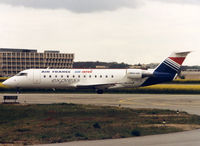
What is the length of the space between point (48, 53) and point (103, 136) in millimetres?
125542

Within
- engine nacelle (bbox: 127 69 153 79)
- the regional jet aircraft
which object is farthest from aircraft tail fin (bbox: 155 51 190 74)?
engine nacelle (bbox: 127 69 153 79)

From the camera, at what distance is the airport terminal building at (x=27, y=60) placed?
454 ft

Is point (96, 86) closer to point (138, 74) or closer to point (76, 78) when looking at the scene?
point (76, 78)

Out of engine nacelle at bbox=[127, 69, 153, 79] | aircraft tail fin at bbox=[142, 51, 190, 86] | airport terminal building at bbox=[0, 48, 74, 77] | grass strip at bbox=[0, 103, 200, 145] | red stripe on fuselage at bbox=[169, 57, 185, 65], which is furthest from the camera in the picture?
airport terminal building at bbox=[0, 48, 74, 77]

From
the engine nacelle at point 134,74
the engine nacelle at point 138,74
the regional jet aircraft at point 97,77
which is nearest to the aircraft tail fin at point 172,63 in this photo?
the regional jet aircraft at point 97,77

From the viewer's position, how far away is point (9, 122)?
22297 mm

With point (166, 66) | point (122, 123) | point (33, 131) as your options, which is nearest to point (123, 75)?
point (166, 66)

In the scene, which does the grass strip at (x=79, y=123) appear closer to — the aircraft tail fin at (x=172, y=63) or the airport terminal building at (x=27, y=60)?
the aircraft tail fin at (x=172, y=63)

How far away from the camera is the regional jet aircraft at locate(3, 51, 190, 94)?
44.4 meters

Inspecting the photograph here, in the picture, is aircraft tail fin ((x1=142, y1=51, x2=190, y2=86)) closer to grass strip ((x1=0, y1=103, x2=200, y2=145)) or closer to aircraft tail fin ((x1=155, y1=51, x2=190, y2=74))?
aircraft tail fin ((x1=155, y1=51, x2=190, y2=74))

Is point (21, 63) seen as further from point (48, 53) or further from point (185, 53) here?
point (185, 53)

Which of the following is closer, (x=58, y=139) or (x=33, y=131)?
(x=58, y=139)

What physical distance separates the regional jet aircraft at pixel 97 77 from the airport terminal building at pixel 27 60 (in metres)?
94.2

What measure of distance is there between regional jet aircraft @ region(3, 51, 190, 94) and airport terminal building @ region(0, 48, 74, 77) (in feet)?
309
